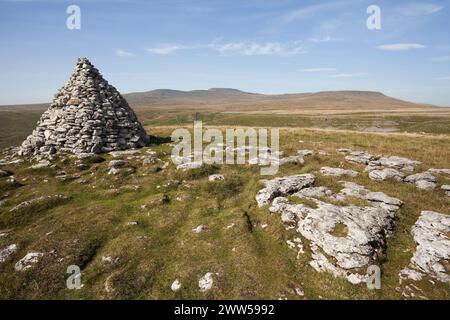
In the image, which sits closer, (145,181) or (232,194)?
(232,194)

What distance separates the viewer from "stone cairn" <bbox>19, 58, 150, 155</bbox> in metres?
35.8

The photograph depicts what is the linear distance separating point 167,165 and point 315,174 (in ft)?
51.8

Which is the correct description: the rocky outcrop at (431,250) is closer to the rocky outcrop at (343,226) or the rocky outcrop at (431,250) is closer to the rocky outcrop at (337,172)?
the rocky outcrop at (343,226)

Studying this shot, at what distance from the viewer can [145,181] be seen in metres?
28.6

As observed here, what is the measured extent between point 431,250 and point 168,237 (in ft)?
51.9

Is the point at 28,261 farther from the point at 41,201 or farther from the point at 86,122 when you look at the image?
the point at 86,122

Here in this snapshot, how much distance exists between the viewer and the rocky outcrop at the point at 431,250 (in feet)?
48.7

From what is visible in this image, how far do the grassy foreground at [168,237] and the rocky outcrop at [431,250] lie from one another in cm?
48

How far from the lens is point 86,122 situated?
118ft

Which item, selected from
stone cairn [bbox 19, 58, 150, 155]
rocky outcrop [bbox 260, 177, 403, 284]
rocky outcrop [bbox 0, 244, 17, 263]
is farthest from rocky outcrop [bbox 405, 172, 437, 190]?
stone cairn [bbox 19, 58, 150, 155]

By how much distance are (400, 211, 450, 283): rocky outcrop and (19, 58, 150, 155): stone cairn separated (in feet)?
107

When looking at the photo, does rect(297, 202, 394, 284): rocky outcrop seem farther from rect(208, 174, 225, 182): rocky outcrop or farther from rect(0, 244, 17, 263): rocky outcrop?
rect(0, 244, 17, 263): rocky outcrop
